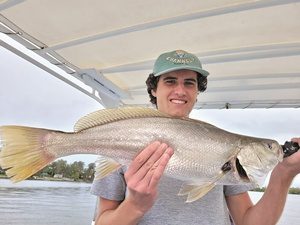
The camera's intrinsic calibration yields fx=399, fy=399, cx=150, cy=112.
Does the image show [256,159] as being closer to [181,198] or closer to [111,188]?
[181,198]

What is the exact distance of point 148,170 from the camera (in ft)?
6.49

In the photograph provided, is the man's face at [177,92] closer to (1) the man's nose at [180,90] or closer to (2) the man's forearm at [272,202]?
(1) the man's nose at [180,90]

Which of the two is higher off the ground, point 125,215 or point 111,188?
point 111,188

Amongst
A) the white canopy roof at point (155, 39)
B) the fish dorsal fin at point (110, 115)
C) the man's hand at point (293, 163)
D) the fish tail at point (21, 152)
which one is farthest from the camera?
the white canopy roof at point (155, 39)

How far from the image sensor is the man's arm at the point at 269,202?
8.05 feet

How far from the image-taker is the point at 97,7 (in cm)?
427

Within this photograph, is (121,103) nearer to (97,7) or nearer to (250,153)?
(97,7)

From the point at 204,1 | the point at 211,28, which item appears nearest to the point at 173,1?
the point at 204,1

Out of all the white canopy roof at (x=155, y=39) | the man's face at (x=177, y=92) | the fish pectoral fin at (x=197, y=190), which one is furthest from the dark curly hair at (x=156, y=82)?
the white canopy roof at (x=155, y=39)

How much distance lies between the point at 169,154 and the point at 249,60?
386 cm

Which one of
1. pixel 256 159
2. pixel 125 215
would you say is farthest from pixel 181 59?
pixel 125 215

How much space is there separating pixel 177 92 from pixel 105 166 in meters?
0.68

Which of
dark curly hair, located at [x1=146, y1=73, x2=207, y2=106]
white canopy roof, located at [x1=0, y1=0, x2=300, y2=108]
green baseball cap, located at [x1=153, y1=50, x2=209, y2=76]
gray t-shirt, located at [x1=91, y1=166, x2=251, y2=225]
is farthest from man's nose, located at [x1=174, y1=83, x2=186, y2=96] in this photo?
white canopy roof, located at [x1=0, y1=0, x2=300, y2=108]

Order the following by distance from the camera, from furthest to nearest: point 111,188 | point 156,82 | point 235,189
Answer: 1. point 156,82
2. point 235,189
3. point 111,188
